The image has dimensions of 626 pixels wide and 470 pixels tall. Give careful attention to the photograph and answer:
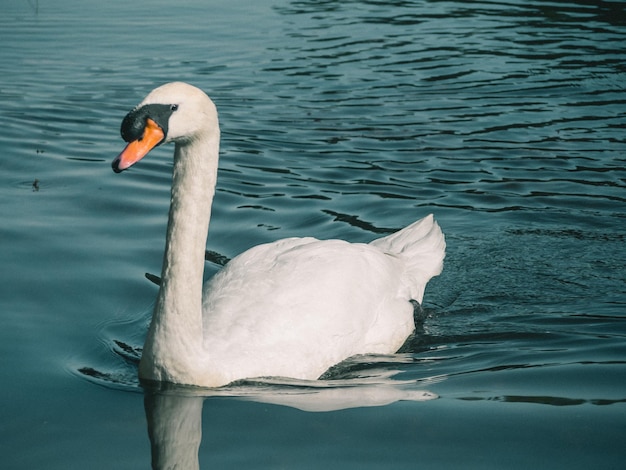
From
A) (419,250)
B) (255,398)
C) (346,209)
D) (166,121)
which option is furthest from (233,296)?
(346,209)

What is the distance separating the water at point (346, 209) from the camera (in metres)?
5.29

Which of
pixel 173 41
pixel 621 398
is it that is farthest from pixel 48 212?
pixel 173 41

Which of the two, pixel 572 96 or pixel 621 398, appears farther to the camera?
pixel 572 96

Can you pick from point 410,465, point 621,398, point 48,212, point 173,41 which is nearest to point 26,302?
point 48,212

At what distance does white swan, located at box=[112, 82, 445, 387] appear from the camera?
5.48 m

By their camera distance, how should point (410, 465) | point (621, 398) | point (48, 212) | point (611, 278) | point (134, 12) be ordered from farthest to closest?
point (134, 12)
point (48, 212)
point (611, 278)
point (621, 398)
point (410, 465)

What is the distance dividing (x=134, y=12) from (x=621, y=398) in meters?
15.6

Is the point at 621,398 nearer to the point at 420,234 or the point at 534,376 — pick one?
the point at 534,376

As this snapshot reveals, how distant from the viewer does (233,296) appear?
623 centimetres

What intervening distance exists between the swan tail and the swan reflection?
5.31ft

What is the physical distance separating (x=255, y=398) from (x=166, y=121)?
5.16ft

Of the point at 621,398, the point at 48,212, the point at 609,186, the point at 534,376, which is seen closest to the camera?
the point at 621,398

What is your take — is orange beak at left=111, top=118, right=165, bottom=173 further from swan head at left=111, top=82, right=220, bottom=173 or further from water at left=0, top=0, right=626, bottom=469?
water at left=0, top=0, right=626, bottom=469

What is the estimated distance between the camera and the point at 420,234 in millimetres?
7902
